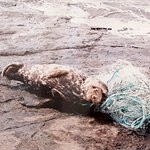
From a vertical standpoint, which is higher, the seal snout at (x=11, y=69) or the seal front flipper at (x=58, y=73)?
the seal front flipper at (x=58, y=73)

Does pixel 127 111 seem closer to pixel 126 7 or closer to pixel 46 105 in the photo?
pixel 46 105

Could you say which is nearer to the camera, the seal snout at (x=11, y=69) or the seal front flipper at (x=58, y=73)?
the seal front flipper at (x=58, y=73)

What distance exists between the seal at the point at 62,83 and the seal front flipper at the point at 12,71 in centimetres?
3

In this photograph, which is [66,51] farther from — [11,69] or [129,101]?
[129,101]

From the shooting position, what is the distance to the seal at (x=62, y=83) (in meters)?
5.04

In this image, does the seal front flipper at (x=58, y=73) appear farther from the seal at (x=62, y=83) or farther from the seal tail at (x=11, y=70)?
the seal tail at (x=11, y=70)

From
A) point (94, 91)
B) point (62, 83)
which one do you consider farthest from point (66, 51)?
point (94, 91)

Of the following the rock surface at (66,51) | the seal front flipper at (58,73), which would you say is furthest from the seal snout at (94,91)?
the seal front flipper at (58,73)

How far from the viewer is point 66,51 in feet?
26.1

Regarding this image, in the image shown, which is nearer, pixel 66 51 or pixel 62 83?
pixel 62 83

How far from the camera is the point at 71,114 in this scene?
5.23 metres

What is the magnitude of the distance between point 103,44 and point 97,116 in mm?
3621

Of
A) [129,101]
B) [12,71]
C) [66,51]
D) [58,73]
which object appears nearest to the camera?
[129,101]

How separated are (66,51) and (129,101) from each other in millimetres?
3066
